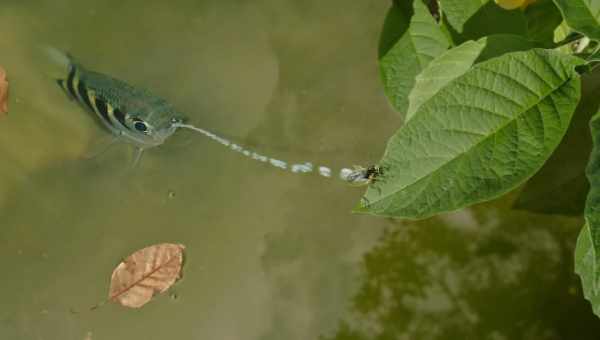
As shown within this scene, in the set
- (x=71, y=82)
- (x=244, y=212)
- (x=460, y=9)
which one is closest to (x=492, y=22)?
(x=460, y=9)

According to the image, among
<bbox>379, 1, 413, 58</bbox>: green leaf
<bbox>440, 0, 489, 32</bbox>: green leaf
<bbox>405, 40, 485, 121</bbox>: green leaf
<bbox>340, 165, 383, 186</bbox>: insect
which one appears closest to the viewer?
<bbox>405, 40, 485, 121</bbox>: green leaf

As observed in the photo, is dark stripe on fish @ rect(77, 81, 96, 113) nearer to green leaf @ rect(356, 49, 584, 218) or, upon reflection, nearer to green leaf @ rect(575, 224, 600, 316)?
green leaf @ rect(356, 49, 584, 218)

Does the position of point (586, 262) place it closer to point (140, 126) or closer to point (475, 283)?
point (475, 283)

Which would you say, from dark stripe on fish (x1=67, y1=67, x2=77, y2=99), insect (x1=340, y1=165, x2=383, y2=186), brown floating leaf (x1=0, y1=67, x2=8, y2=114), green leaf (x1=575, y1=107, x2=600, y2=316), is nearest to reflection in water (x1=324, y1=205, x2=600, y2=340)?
insect (x1=340, y1=165, x2=383, y2=186)

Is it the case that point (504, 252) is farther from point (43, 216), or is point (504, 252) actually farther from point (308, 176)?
point (43, 216)

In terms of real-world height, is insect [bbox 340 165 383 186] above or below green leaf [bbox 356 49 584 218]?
above

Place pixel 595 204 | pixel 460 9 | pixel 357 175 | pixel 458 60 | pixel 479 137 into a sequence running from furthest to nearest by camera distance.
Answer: pixel 357 175 < pixel 460 9 < pixel 458 60 < pixel 479 137 < pixel 595 204
